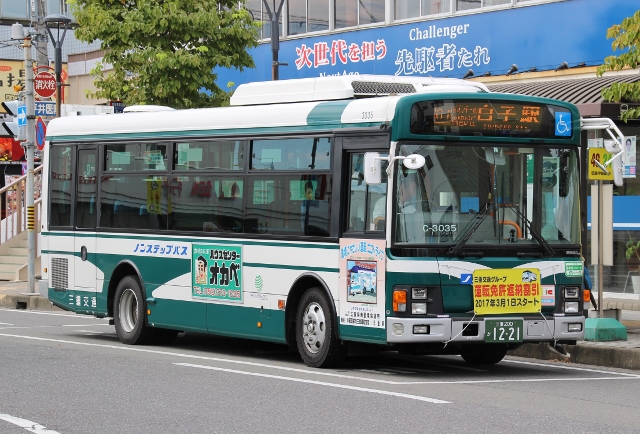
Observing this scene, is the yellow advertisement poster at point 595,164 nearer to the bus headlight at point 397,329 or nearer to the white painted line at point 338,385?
the bus headlight at point 397,329

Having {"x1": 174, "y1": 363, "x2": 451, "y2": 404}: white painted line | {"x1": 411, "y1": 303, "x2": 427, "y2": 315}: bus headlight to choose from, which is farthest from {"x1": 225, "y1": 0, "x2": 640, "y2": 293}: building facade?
{"x1": 174, "y1": 363, "x2": 451, "y2": 404}: white painted line

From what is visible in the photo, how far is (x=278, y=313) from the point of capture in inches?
556

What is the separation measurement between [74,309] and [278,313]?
4800 millimetres

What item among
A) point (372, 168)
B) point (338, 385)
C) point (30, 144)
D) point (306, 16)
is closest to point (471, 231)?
point (372, 168)

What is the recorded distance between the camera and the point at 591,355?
14.8m

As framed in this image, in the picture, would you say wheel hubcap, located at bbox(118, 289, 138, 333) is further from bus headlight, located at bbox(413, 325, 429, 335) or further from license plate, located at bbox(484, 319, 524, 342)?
license plate, located at bbox(484, 319, 524, 342)

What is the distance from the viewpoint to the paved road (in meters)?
9.45

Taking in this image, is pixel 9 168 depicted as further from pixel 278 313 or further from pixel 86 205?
pixel 278 313

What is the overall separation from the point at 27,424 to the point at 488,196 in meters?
5.45

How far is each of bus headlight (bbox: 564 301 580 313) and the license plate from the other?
2.03 feet

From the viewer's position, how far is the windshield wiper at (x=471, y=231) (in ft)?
41.5

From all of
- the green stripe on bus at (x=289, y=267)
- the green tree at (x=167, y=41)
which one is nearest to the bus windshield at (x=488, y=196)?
the green stripe on bus at (x=289, y=267)

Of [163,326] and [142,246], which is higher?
[142,246]

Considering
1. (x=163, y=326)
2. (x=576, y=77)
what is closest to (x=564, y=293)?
(x=163, y=326)
